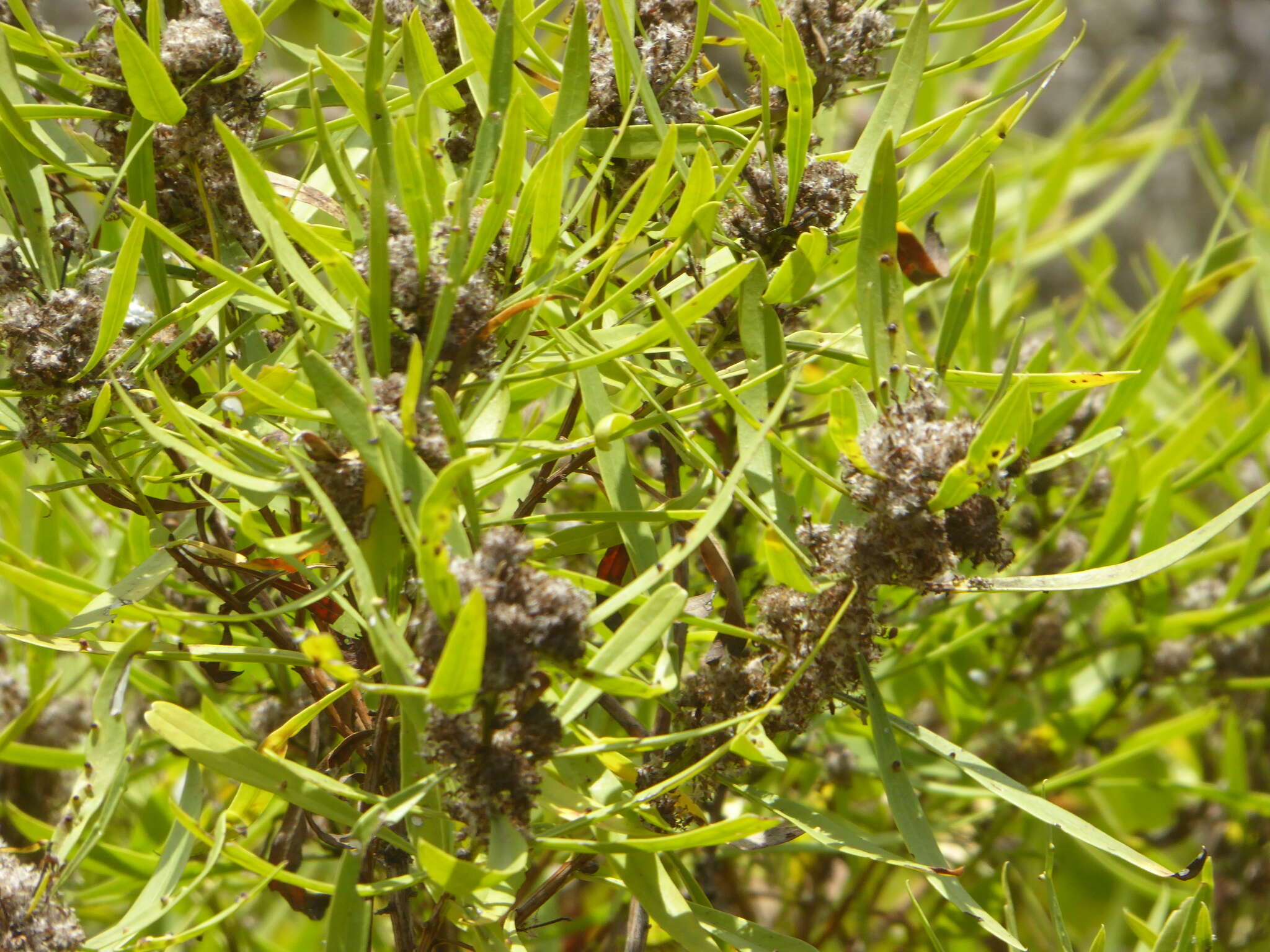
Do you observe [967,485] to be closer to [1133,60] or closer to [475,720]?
[475,720]

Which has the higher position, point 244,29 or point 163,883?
point 244,29

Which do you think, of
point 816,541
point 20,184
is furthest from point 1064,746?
point 20,184

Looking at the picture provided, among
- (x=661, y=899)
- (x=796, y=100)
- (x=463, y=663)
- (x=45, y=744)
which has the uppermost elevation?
(x=796, y=100)

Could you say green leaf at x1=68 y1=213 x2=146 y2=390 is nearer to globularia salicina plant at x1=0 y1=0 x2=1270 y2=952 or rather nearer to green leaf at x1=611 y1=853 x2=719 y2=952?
globularia salicina plant at x1=0 y1=0 x2=1270 y2=952

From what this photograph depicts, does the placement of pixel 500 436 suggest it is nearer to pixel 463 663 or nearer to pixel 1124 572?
pixel 463 663

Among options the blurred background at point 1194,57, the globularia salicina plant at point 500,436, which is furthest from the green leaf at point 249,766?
the blurred background at point 1194,57

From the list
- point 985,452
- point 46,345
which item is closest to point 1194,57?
point 985,452
